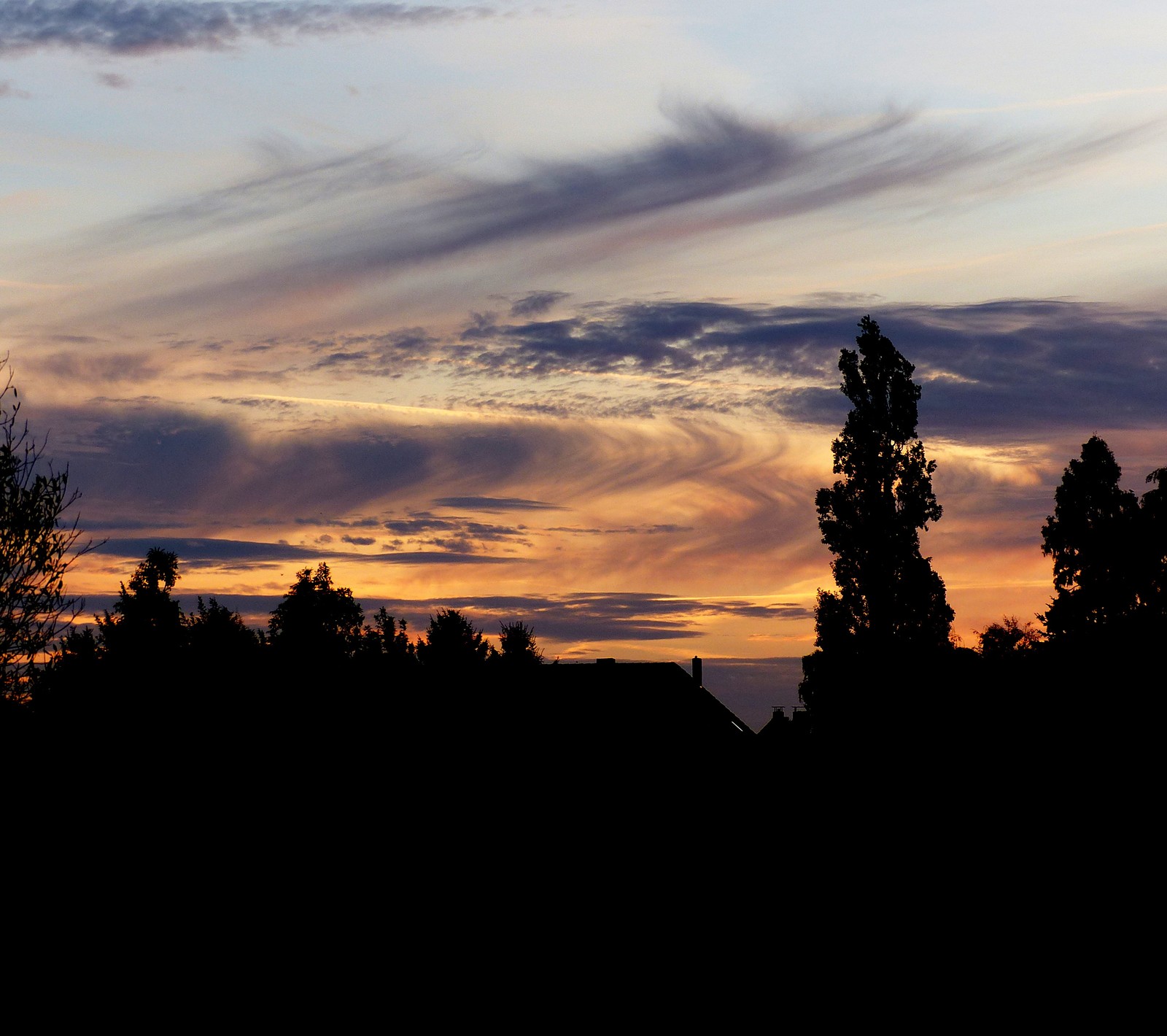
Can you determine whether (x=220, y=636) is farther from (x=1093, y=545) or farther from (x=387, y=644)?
(x=1093, y=545)

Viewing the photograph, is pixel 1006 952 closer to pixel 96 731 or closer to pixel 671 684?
pixel 96 731

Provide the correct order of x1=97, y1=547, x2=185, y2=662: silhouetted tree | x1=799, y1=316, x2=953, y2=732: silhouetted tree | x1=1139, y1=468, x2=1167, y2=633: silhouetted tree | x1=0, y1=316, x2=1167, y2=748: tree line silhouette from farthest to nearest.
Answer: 1. x1=97, y1=547, x2=185, y2=662: silhouetted tree
2. x1=1139, y1=468, x2=1167, y2=633: silhouetted tree
3. x1=799, y1=316, x2=953, y2=732: silhouetted tree
4. x1=0, y1=316, x2=1167, y2=748: tree line silhouette

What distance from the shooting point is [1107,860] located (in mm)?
24312

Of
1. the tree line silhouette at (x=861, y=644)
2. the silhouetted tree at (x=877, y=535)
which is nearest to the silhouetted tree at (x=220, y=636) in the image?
the tree line silhouette at (x=861, y=644)

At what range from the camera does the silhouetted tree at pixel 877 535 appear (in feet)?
161

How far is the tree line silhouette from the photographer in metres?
31.6

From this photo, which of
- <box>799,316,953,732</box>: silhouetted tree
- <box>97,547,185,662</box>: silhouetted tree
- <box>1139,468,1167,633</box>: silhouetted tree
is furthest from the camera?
<box>97,547,185,662</box>: silhouetted tree

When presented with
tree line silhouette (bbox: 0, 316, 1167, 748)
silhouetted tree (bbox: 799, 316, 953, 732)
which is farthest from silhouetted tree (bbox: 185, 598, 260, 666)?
silhouetted tree (bbox: 799, 316, 953, 732)

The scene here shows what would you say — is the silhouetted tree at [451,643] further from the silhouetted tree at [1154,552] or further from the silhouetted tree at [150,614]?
the silhouetted tree at [1154,552]

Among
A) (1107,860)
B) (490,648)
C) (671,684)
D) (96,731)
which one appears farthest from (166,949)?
(490,648)

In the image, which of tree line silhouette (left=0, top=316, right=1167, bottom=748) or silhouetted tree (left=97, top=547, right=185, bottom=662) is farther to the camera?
silhouetted tree (left=97, top=547, right=185, bottom=662)

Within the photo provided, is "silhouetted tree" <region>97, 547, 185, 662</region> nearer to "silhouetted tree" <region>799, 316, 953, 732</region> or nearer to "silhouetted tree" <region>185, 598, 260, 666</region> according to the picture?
"silhouetted tree" <region>185, 598, 260, 666</region>

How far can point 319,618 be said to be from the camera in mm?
96438

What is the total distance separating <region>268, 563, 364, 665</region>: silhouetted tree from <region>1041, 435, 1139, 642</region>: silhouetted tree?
4896cm
